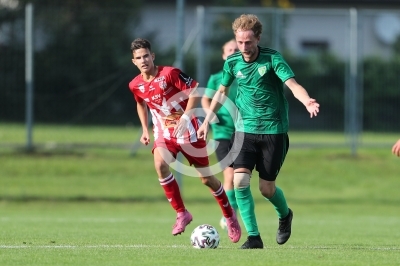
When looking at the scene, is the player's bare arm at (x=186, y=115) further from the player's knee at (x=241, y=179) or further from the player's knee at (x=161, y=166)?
the player's knee at (x=241, y=179)

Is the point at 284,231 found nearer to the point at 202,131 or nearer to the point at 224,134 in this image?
the point at 202,131

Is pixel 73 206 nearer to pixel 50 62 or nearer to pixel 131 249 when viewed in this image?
pixel 50 62

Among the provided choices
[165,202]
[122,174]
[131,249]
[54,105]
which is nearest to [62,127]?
[54,105]

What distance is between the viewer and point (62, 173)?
68.4ft

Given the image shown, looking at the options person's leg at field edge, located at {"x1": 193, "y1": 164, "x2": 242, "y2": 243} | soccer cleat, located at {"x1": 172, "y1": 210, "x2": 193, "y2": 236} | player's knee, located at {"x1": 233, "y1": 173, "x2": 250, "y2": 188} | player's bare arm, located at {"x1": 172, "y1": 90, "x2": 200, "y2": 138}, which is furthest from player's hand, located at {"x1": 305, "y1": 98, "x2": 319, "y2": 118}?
soccer cleat, located at {"x1": 172, "y1": 210, "x2": 193, "y2": 236}

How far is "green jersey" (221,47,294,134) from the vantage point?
30.0 feet

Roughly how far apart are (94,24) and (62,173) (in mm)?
3844

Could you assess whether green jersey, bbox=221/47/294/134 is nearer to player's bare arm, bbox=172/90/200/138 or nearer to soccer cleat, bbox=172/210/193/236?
player's bare arm, bbox=172/90/200/138

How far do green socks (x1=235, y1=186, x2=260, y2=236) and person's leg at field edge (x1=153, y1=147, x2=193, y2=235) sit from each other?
3.10 ft

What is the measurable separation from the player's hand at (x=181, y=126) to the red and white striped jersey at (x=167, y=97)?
8 cm

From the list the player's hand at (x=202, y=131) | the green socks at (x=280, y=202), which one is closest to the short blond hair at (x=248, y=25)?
the player's hand at (x=202, y=131)

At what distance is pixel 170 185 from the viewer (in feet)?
33.5

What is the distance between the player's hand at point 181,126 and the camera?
9.88 m

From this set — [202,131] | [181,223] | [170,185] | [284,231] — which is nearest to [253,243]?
[284,231]
